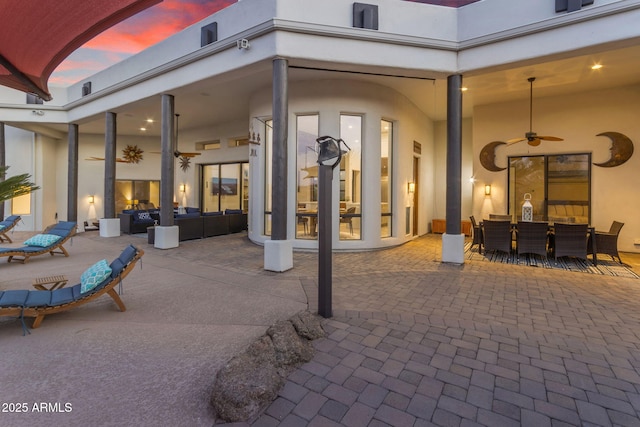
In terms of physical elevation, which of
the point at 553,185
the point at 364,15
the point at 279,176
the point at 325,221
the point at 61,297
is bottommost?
the point at 61,297

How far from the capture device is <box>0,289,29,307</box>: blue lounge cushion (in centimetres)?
292

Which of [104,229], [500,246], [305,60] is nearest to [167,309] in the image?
[305,60]

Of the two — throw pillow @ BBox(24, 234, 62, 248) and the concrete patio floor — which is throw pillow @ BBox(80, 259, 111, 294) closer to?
the concrete patio floor

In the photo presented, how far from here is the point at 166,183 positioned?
24.9 feet

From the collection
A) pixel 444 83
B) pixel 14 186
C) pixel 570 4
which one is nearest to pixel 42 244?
pixel 14 186

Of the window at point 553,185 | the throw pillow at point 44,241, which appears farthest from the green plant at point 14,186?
the window at point 553,185

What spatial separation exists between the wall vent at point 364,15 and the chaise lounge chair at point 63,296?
18.3 feet

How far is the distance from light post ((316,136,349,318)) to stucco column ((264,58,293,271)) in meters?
2.12

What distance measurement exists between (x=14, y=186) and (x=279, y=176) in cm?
348

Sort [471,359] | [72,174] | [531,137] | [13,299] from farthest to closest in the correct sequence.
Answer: [72,174], [531,137], [13,299], [471,359]

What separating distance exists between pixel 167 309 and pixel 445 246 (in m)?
5.27

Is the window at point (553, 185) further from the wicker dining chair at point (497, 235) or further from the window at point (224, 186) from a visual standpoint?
the window at point (224, 186)

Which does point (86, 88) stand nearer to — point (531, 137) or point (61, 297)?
point (61, 297)

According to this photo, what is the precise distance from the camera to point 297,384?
2.20m
